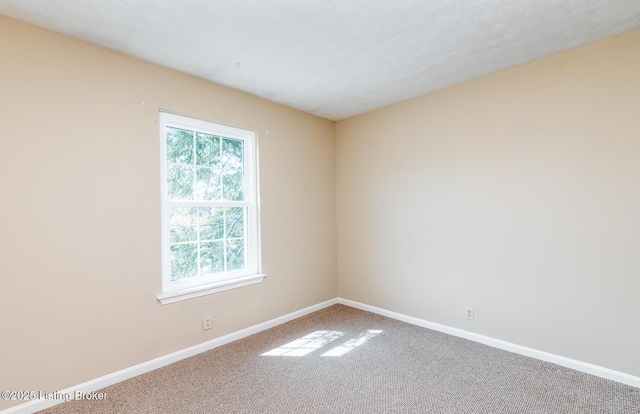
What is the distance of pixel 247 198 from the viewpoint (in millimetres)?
3178

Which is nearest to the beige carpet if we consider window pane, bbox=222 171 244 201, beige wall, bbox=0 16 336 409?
beige wall, bbox=0 16 336 409

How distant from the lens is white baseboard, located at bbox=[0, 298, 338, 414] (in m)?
1.93

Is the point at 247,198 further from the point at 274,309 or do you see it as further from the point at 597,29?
the point at 597,29

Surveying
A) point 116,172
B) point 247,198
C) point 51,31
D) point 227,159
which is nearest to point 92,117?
point 116,172

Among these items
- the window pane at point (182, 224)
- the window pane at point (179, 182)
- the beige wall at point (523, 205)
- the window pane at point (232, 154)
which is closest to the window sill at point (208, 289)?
the window pane at point (182, 224)

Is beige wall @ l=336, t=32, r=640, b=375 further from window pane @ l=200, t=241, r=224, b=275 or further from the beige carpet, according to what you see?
window pane @ l=200, t=241, r=224, b=275

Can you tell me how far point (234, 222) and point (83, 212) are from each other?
1.24 meters

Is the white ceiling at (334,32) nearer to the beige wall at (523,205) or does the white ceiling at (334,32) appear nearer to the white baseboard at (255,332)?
the beige wall at (523,205)

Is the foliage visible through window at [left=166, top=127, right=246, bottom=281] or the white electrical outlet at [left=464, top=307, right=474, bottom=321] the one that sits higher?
the foliage visible through window at [left=166, top=127, right=246, bottom=281]

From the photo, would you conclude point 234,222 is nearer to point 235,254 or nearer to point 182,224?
point 235,254

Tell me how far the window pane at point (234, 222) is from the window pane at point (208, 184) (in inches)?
7.9

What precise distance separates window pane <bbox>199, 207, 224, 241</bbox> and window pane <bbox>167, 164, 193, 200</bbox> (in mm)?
205

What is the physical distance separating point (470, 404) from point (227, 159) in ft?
9.02

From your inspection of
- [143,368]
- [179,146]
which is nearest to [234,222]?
[179,146]
